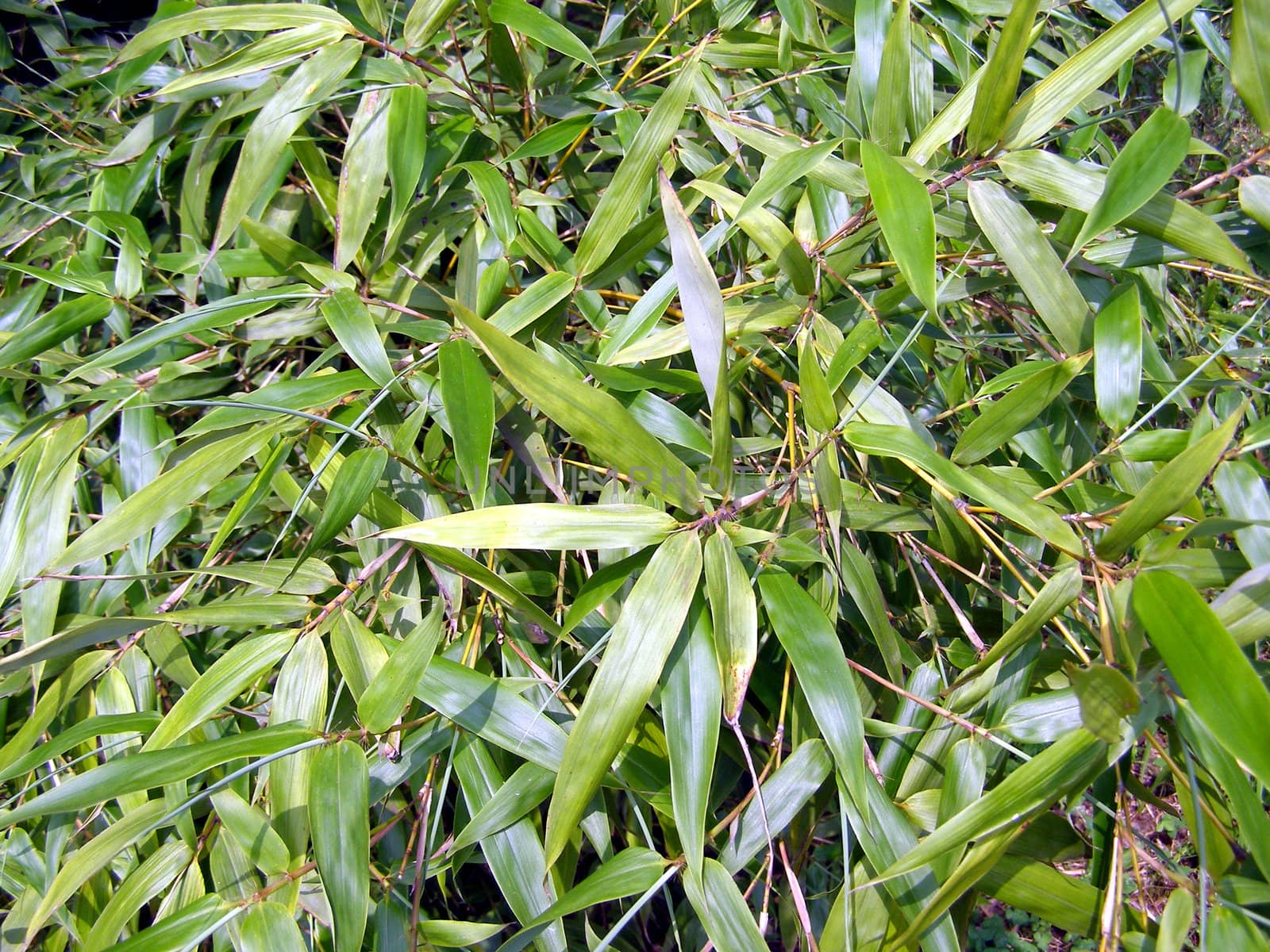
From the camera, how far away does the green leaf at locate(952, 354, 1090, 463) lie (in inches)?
23.0

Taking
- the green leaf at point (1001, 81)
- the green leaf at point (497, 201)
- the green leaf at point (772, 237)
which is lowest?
the green leaf at point (497, 201)

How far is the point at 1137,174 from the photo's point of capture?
1.70 feet

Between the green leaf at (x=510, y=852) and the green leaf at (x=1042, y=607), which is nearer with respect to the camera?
the green leaf at (x=1042, y=607)

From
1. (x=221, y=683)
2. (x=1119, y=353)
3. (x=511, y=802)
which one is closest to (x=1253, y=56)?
(x=1119, y=353)

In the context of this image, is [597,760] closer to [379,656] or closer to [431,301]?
[379,656]

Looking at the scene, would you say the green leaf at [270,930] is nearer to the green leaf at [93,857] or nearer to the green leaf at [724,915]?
the green leaf at [93,857]

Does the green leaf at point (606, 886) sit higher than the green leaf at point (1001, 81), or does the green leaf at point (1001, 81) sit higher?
the green leaf at point (1001, 81)

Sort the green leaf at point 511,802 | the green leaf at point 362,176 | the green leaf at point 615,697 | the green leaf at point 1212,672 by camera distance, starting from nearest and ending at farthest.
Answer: the green leaf at point 1212,672
the green leaf at point 615,697
the green leaf at point 511,802
the green leaf at point 362,176

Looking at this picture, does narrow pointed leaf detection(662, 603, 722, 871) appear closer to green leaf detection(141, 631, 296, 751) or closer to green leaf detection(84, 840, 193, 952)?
green leaf detection(141, 631, 296, 751)

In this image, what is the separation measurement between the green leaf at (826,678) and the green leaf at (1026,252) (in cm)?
29

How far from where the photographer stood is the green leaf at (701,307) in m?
0.49

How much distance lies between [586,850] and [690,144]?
858mm

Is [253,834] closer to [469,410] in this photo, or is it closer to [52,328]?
[469,410]

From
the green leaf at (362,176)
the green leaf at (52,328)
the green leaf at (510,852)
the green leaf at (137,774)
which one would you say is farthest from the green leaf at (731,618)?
the green leaf at (52,328)
